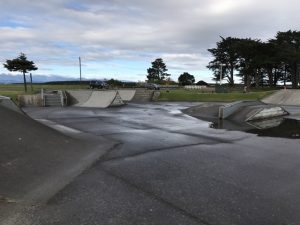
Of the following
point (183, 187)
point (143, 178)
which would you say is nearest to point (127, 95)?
point (143, 178)

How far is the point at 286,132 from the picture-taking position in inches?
554

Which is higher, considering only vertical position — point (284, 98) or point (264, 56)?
point (264, 56)

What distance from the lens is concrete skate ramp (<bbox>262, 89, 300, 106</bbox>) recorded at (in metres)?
31.2

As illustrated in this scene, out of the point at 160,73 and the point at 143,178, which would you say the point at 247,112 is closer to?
the point at 143,178

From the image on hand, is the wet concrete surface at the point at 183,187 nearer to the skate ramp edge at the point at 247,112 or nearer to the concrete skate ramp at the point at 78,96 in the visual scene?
the skate ramp edge at the point at 247,112

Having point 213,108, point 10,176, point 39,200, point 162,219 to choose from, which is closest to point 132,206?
point 162,219

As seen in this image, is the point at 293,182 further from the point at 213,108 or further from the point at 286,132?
the point at 213,108

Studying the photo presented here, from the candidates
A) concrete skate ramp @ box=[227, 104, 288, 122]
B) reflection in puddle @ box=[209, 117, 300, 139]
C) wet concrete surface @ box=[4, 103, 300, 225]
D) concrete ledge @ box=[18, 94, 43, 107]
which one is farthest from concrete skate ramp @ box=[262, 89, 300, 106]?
wet concrete surface @ box=[4, 103, 300, 225]

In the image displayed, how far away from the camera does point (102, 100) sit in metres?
28.5

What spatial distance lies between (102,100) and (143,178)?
859 inches

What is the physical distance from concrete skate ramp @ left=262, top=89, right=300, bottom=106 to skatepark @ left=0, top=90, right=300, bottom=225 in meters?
20.3

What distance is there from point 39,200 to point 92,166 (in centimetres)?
234

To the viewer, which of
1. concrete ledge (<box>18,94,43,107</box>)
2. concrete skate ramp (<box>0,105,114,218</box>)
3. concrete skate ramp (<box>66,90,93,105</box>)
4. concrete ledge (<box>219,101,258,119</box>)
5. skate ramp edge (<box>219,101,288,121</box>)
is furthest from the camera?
concrete skate ramp (<box>66,90,93,105</box>)

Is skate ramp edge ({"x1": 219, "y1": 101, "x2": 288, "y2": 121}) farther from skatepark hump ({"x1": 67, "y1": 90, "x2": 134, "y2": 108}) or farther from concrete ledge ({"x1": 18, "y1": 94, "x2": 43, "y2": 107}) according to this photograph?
concrete ledge ({"x1": 18, "y1": 94, "x2": 43, "y2": 107})
